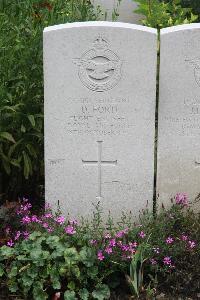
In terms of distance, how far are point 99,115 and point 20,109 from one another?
723 millimetres

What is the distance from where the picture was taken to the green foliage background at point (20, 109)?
4793 millimetres

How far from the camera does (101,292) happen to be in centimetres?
401

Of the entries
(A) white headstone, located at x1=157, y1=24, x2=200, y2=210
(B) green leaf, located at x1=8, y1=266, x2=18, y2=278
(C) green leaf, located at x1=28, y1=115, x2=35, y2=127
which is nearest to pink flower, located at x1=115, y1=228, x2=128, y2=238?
(A) white headstone, located at x1=157, y1=24, x2=200, y2=210

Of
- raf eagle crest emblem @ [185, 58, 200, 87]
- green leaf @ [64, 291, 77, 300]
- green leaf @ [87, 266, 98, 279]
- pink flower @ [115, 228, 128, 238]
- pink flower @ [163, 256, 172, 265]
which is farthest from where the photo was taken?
raf eagle crest emblem @ [185, 58, 200, 87]

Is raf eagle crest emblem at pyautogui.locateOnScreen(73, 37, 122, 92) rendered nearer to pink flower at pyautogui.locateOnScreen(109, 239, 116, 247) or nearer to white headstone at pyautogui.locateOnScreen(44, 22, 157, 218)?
white headstone at pyautogui.locateOnScreen(44, 22, 157, 218)

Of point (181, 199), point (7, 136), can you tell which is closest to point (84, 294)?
point (181, 199)

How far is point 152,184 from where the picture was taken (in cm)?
466

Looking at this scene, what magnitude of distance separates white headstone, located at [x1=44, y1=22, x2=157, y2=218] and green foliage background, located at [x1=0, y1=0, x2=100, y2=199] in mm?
319

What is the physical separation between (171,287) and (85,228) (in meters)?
0.72

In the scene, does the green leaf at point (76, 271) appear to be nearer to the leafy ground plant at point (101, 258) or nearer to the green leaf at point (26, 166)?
the leafy ground plant at point (101, 258)

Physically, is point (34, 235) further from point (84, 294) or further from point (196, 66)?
point (196, 66)

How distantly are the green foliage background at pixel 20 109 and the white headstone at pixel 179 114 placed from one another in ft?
3.25

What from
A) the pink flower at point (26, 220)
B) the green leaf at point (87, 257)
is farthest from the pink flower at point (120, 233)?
the pink flower at point (26, 220)

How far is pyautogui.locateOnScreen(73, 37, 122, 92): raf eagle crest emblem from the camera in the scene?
434 centimetres
